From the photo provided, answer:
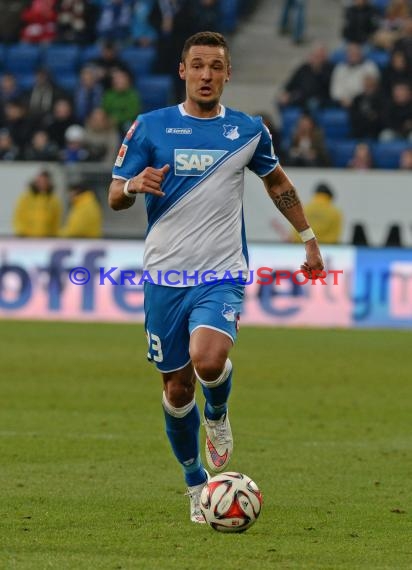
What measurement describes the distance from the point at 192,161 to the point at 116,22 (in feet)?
66.7

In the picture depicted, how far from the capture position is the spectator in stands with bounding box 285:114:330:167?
22.7 m

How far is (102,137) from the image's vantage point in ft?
77.0

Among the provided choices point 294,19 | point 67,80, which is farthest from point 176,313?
point 294,19

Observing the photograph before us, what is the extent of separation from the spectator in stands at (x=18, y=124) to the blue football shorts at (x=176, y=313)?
17247 millimetres

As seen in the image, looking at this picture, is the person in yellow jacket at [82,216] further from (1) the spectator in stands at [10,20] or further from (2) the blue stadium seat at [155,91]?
(1) the spectator in stands at [10,20]

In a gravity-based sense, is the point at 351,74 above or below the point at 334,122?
above

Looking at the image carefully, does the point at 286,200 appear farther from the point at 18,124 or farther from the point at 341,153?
the point at 18,124

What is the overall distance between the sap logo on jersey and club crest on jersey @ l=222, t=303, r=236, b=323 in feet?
2.33

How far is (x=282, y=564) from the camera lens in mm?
6152

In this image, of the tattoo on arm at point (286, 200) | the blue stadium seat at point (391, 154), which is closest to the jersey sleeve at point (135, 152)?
the tattoo on arm at point (286, 200)

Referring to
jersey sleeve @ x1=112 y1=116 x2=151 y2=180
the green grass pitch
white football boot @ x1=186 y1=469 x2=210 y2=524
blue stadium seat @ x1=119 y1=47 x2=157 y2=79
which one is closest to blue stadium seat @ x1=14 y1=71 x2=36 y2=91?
blue stadium seat @ x1=119 y1=47 x2=157 y2=79

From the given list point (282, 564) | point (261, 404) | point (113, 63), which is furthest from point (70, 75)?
point (282, 564)

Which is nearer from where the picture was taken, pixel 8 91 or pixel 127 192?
pixel 127 192

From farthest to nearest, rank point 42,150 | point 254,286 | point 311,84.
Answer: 1. point 311,84
2. point 42,150
3. point 254,286
